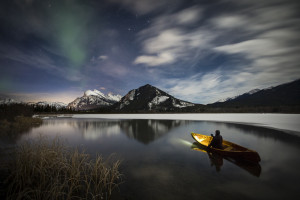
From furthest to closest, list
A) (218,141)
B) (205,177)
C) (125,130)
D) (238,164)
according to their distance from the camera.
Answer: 1. (125,130)
2. (218,141)
3. (238,164)
4. (205,177)

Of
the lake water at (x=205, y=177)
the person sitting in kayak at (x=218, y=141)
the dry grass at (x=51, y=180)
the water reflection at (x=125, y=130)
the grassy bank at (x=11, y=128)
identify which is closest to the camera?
the dry grass at (x=51, y=180)

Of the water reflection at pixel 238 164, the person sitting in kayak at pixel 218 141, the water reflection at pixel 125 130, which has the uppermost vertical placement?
the person sitting in kayak at pixel 218 141

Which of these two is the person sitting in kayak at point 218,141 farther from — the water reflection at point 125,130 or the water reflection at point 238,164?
the water reflection at point 125,130

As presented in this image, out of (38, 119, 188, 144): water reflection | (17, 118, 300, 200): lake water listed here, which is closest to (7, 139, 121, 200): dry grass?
(17, 118, 300, 200): lake water

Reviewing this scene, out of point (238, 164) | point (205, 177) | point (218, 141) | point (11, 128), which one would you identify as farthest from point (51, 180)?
point (11, 128)

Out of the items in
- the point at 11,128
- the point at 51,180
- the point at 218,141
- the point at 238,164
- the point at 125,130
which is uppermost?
the point at 11,128

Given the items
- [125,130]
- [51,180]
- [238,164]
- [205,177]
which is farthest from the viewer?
[125,130]

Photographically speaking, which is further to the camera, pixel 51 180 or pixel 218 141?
pixel 218 141

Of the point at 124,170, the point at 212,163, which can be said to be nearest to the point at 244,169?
the point at 212,163

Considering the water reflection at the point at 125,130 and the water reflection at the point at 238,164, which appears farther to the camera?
the water reflection at the point at 125,130

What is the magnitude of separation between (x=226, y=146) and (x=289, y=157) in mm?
4410

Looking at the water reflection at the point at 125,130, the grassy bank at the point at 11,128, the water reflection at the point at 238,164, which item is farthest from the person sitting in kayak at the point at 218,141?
the grassy bank at the point at 11,128

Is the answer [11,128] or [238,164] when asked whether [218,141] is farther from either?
[11,128]

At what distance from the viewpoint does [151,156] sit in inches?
483
